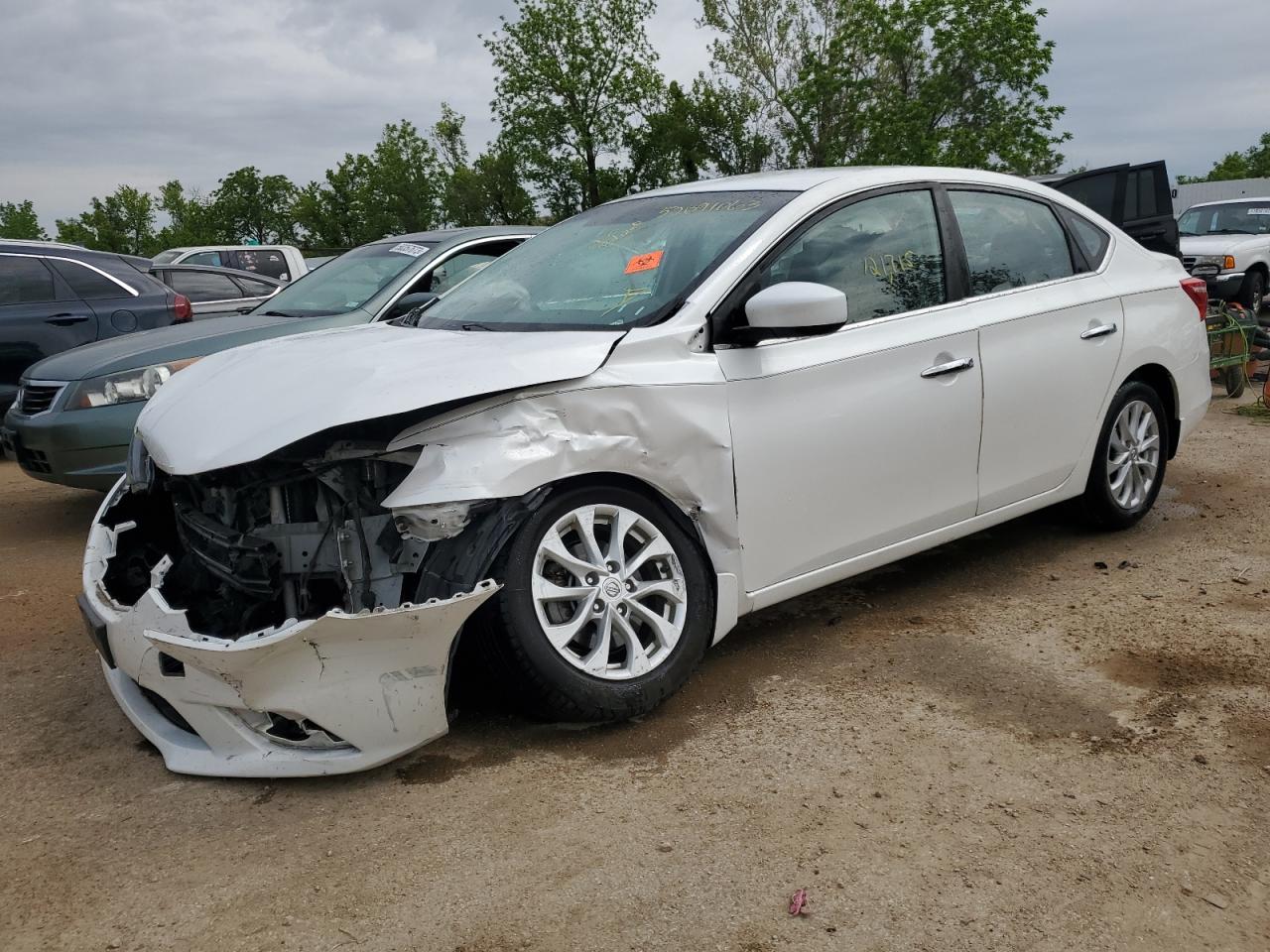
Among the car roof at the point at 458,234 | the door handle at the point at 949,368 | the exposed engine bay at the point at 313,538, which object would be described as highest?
the car roof at the point at 458,234

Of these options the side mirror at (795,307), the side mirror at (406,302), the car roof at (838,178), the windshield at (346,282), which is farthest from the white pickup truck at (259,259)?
the side mirror at (795,307)

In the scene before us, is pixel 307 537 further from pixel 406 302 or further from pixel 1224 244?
pixel 1224 244

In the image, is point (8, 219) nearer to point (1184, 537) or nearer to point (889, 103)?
point (889, 103)

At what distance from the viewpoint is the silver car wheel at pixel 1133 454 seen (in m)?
4.98

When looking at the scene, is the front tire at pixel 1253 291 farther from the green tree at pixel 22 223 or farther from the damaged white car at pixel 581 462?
the green tree at pixel 22 223

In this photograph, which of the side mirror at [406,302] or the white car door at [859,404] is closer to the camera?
the white car door at [859,404]

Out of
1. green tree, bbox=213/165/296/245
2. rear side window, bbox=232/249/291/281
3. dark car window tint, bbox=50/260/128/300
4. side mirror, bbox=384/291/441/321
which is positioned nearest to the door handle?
side mirror, bbox=384/291/441/321

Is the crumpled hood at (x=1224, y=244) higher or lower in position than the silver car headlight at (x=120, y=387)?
lower

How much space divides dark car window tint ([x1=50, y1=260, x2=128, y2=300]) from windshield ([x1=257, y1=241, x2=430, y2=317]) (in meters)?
2.57

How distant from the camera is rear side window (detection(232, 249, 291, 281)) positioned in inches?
635

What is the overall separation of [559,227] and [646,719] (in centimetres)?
223

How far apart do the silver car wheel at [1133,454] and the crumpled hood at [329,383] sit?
2.72 metres

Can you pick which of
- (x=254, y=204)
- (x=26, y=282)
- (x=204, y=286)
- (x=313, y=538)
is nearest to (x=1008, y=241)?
(x=313, y=538)

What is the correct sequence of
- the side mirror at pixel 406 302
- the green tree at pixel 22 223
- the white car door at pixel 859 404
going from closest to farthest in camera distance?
the white car door at pixel 859 404
the side mirror at pixel 406 302
the green tree at pixel 22 223
